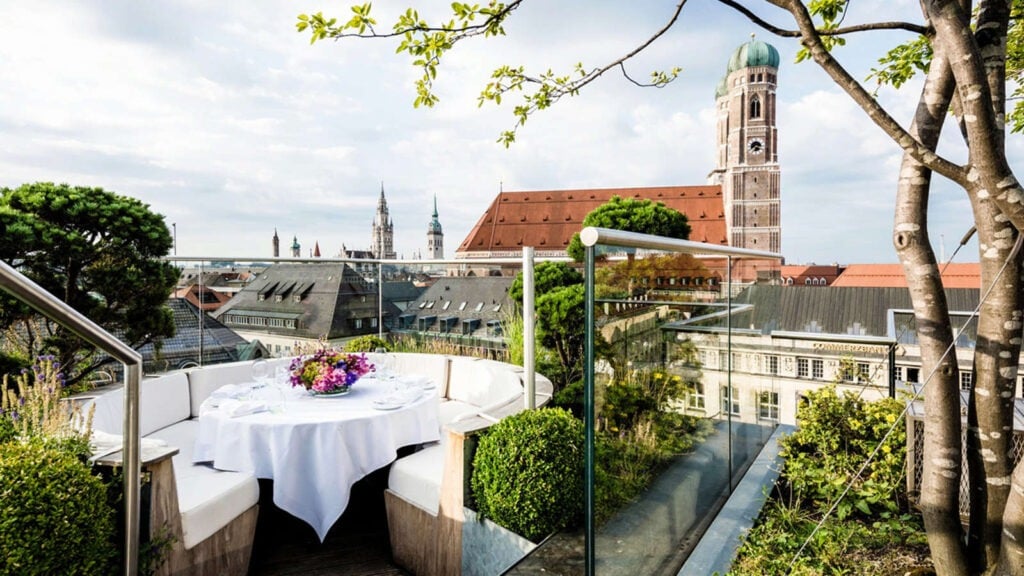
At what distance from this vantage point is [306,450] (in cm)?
258

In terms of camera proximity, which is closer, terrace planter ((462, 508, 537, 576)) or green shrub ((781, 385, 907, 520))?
green shrub ((781, 385, 907, 520))

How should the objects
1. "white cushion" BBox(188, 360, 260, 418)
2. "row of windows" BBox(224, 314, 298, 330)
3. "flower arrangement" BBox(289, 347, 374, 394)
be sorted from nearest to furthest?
"flower arrangement" BBox(289, 347, 374, 394) → "white cushion" BBox(188, 360, 260, 418) → "row of windows" BBox(224, 314, 298, 330)

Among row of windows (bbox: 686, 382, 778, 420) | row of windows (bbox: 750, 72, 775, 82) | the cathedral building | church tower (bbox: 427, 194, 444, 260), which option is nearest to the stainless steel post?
row of windows (bbox: 686, 382, 778, 420)

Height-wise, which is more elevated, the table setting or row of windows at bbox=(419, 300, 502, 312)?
row of windows at bbox=(419, 300, 502, 312)

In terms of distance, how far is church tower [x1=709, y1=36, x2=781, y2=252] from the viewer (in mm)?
51188

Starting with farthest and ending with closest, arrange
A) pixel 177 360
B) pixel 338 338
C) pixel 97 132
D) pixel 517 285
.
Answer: pixel 97 132, pixel 517 285, pixel 338 338, pixel 177 360

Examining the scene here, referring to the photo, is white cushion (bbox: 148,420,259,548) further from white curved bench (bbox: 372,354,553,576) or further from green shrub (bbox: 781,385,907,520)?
green shrub (bbox: 781,385,907,520)

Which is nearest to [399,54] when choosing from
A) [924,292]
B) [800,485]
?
[924,292]

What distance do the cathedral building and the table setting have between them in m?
45.5

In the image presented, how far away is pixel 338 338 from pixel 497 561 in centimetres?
349

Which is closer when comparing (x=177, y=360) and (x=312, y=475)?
(x=312, y=475)

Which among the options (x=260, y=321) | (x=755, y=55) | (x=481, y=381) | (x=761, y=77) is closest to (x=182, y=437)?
(x=260, y=321)

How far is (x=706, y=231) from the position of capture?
160 ft

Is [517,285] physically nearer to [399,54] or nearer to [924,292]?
[399,54]
